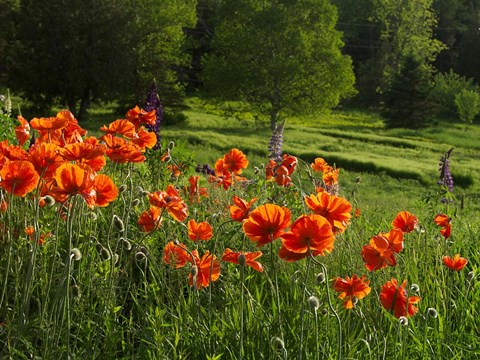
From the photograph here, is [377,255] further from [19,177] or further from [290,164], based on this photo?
[290,164]

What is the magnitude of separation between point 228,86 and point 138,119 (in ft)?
79.6

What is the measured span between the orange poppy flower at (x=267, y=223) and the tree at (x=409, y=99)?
3462cm

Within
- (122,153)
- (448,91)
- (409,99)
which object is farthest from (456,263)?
(448,91)

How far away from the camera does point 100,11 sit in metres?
24.6

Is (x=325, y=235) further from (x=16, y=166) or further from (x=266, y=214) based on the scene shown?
(x=16, y=166)

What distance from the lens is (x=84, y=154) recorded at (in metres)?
2.17

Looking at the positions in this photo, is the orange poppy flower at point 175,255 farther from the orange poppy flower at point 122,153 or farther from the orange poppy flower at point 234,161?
the orange poppy flower at point 234,161

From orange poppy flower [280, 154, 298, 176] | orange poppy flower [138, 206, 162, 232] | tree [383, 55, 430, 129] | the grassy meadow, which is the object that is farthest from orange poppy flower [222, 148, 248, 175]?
tree [383, 55, 430, 129]

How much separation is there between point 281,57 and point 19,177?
25.7 m

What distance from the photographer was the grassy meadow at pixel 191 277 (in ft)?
6.36

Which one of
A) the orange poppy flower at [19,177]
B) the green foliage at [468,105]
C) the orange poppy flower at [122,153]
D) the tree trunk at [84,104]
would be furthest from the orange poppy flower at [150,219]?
the green foliage at [468,105]

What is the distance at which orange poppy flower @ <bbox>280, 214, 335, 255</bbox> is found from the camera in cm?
168

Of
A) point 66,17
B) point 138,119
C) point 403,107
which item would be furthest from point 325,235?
point 403,107

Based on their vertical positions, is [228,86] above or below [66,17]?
below
